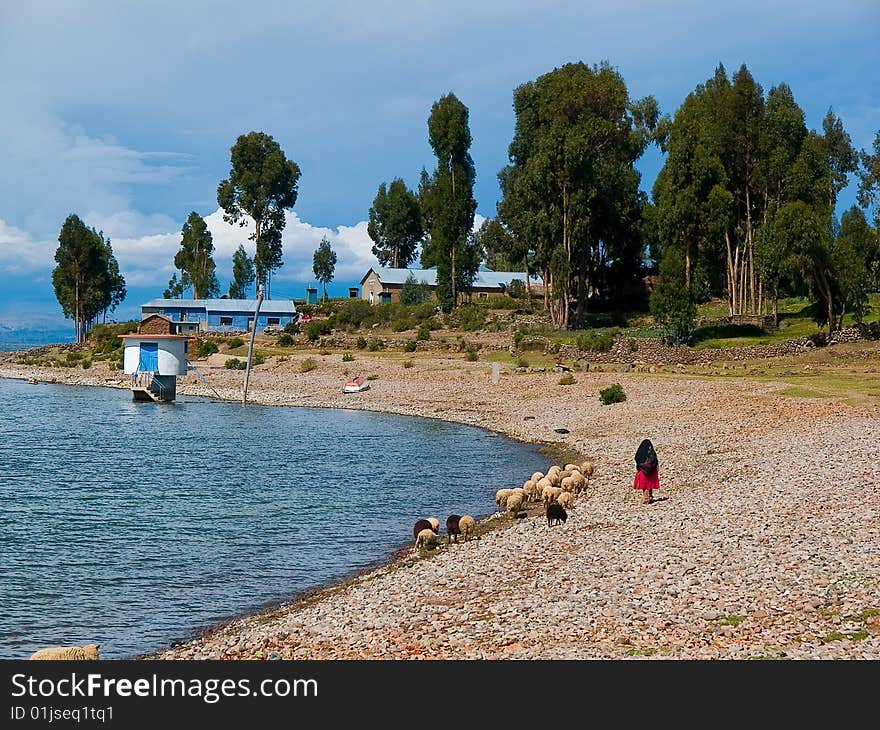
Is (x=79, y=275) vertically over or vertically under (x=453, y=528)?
over

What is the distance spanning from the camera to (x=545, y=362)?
232ft

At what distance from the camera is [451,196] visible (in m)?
103

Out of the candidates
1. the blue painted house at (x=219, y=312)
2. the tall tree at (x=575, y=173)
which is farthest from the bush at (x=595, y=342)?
the blue painted house at (x=219, y=312)

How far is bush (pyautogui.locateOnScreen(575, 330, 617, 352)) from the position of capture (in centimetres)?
7212

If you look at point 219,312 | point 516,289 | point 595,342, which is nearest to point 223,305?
point 219,312

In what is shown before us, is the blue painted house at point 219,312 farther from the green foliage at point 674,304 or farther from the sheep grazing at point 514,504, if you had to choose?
the sheep grazing at point 514,504

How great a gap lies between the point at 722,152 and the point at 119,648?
75086 millimetres

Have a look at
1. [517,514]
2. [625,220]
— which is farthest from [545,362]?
[517,514]

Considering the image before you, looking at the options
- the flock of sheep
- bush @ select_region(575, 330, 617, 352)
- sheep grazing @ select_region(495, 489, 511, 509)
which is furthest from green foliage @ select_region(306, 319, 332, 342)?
sheep grazing @ select_region(495, 489, 511, 509)

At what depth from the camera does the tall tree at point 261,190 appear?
115 meters

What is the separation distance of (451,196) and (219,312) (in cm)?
4244

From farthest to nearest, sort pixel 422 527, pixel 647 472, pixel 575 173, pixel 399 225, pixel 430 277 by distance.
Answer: pixel 399 225
pixel 430 277
pixel 575 173
pixel 647 472
pixel 422 527

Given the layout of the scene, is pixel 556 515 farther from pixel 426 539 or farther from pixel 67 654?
pixel 67 654

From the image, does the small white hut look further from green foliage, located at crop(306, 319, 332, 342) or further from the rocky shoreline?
the rocky shoreline
